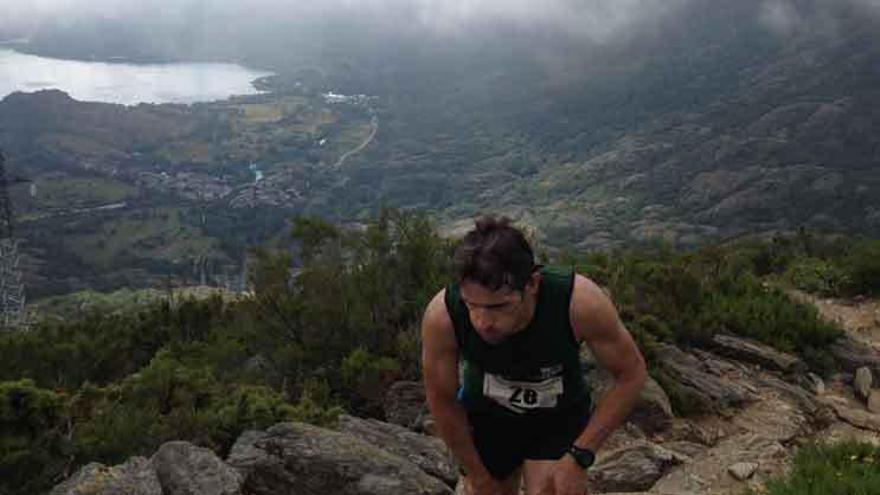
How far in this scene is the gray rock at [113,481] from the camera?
614 cm

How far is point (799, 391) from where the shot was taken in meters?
10.7

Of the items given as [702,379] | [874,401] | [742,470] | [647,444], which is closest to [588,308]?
[647,444]

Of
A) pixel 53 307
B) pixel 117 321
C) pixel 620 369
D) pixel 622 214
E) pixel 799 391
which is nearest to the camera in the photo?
pixel 620 369

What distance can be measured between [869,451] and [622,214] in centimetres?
17395

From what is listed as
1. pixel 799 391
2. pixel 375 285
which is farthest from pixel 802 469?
pixel 375 285

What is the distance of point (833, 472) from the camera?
508 centimetres

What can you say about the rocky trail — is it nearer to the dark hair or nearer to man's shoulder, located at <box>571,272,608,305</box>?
man's shoulder, located at <box>571,272,608,305</box>

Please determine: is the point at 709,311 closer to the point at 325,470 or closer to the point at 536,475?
the point at 325,470

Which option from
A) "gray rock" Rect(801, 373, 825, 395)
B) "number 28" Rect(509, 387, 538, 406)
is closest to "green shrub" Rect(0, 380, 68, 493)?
"number 28" Rect(509, 387, 538, 406)

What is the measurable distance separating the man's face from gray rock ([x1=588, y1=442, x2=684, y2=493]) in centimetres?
449

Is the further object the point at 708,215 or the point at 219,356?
the point at 708,215

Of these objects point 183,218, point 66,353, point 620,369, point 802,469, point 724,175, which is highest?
point 620,369

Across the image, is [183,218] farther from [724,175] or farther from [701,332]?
[701,332]

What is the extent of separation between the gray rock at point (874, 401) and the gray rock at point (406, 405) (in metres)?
5.98
